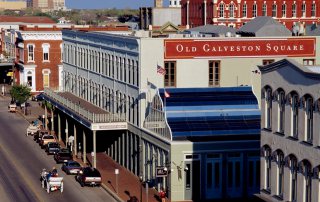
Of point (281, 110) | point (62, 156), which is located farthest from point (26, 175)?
point (281, 110)

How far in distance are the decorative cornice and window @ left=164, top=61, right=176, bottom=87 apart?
5416 centimetres

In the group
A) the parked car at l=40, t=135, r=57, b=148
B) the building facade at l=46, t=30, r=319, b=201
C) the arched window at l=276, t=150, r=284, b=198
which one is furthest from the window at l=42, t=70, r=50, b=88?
the arched window at l=276, t=150, r=284, b=198

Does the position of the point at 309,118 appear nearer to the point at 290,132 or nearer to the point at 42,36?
the point at 290,132

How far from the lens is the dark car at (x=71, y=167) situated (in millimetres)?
55312

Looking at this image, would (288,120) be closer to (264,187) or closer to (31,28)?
(264,187)

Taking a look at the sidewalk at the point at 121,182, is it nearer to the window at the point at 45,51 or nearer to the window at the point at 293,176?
the window at the point at 293,176

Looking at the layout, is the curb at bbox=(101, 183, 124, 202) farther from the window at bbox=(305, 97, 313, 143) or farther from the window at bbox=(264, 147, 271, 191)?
the window at bbox=(305, 97, 313, 143)

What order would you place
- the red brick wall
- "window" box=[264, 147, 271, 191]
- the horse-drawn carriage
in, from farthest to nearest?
the red brick wall, the horse-drawn carriage, "window" box=[264, 147, 271, 191]

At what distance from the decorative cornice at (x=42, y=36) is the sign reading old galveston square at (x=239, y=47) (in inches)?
2141

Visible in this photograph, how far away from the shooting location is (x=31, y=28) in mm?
105438

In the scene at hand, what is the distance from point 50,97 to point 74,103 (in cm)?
877

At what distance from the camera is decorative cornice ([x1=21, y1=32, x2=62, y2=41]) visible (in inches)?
4102

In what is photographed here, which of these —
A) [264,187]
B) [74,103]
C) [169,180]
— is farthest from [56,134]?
[264,187]

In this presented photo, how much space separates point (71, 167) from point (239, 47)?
14.5m
